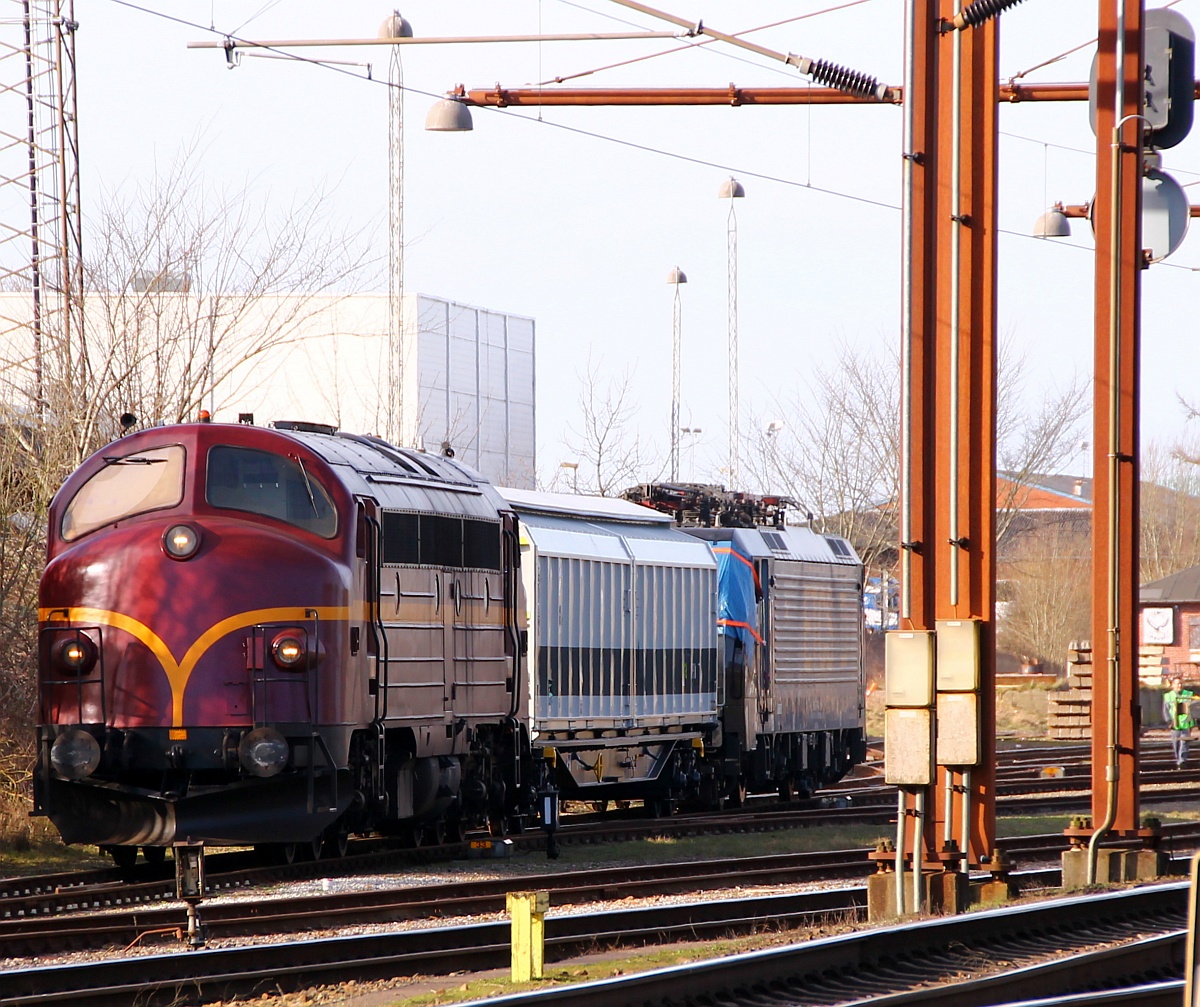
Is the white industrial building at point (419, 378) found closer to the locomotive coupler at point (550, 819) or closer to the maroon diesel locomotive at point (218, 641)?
the locomotive coupler at point (550, 819)

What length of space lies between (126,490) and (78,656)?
143cm

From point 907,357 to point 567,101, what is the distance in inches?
257

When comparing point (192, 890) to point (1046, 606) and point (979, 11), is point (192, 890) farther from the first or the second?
point (1046, 606)

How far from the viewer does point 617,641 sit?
70.2 feet

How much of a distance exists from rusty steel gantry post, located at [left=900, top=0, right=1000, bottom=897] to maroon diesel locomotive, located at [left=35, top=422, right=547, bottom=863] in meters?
4.56

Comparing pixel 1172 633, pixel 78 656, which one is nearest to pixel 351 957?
pixel 78 656

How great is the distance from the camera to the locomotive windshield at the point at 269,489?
1459cm

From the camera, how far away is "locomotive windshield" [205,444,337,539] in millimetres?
14586

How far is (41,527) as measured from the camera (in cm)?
1897

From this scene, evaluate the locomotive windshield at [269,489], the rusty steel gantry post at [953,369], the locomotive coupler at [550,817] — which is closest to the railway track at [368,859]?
the locomotive coupler at [550,817]

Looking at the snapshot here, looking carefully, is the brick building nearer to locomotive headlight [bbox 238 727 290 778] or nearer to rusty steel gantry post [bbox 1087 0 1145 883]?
rusty steel gantry post [bbox 1087 0 1145 883]

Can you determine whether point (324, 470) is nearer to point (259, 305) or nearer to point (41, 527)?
point (41, 527)

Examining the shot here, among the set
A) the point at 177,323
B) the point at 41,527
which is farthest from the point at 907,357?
the point at 177,323

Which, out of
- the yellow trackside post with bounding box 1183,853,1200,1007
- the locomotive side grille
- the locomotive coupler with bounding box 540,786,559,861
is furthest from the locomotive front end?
the yellow trackside post with bounding box 1183,853,1200,1007
